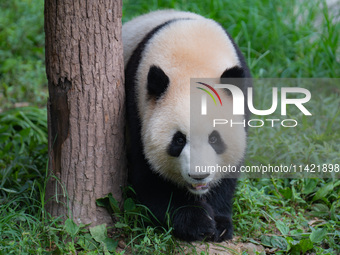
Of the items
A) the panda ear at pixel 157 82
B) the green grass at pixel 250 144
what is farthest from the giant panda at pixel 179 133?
the green grass at pixel 250 144

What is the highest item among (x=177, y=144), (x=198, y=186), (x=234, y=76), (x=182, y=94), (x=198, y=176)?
(x=234, y=76)

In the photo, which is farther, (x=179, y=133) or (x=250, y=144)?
(x=250, y=144)

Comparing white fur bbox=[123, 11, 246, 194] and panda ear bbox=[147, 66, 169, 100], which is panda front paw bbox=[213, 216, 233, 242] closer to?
white fur bbox=[123, 11, 246, 194]

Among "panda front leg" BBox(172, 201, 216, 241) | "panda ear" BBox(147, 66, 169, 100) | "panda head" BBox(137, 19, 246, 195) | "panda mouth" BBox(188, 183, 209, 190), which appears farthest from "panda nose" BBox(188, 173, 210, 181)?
"panda ear" BBox(147, 66, 169, 100)

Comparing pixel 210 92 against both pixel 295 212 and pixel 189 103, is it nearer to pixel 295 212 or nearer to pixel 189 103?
pixel 189 103

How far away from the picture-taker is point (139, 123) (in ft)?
13.1

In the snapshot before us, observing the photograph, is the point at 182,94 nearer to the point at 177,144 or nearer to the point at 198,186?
the point at 177,144

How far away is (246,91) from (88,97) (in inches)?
51.2

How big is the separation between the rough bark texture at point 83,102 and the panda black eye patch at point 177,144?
0.64 metres

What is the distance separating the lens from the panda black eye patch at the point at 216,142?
367 centimetres

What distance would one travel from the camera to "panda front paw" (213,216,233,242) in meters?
4.05

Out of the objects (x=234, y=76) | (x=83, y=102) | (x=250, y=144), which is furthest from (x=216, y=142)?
(x=250, y=144)

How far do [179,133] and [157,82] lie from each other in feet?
1.41

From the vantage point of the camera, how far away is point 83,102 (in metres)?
3.91
